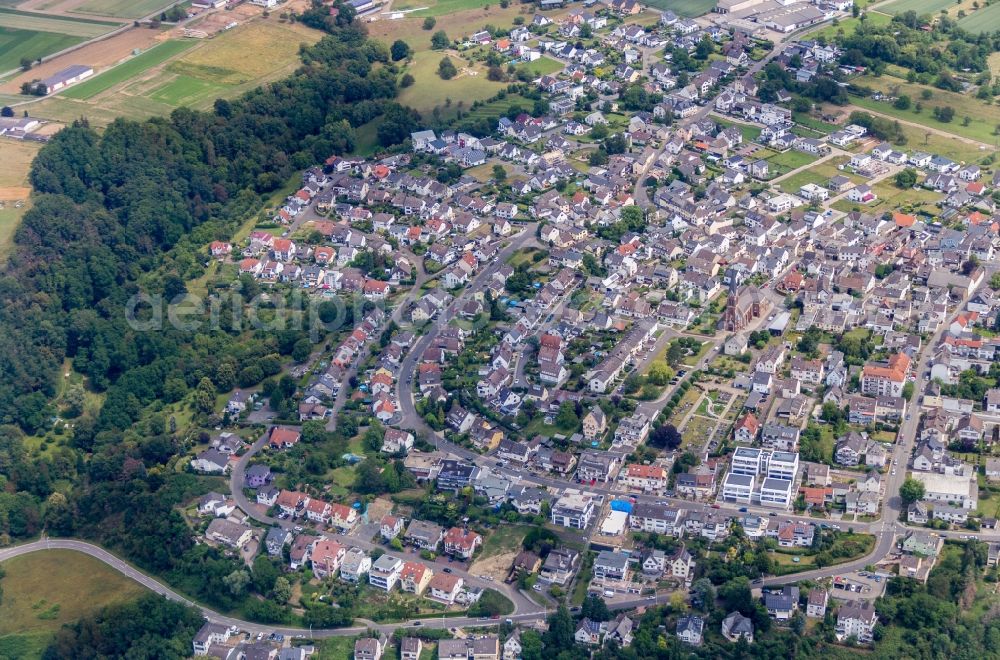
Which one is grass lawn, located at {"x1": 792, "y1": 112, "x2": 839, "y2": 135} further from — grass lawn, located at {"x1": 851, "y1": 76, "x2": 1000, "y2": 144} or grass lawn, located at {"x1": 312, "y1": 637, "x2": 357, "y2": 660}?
grass lawn, located at {"x1": 312, "y1": 637, "x2": 357, "y2": 660}

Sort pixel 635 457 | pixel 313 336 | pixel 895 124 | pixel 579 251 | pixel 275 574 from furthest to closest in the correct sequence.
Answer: pixel 895 124 → pixel 579 251 → pixel 313 336 → pixel 635 457 → pixel 275 574

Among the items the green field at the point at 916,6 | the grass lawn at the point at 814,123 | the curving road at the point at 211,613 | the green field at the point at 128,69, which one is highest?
the green field at the point at 128,69

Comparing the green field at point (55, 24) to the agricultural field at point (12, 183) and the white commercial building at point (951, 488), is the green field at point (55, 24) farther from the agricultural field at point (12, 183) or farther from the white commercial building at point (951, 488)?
the white commercial building at point (951, 488)

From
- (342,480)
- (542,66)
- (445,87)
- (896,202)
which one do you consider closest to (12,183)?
(445,87)

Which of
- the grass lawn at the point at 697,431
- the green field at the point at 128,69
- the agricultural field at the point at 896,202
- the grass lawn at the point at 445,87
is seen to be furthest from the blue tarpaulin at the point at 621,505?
the green field at the point at 128,69

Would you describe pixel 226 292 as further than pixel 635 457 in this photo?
Yes

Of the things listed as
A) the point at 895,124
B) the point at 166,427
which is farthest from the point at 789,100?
the point at 166,427

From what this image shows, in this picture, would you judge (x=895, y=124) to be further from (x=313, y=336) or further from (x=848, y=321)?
(x=313, y=336)
